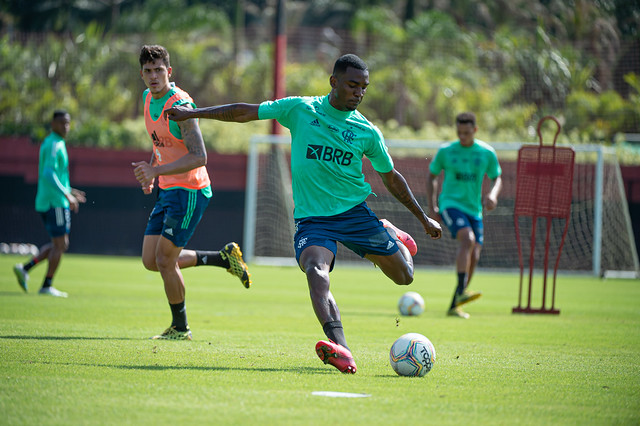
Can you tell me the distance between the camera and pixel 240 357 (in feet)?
23.1

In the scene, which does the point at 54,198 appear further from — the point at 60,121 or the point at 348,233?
the point at 348,233

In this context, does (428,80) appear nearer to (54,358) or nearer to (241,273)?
(241,273)

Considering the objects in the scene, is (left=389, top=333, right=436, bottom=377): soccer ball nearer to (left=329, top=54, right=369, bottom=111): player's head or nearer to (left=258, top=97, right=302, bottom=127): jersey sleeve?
(left=329, top=54, right=369, bottom=111): player's head

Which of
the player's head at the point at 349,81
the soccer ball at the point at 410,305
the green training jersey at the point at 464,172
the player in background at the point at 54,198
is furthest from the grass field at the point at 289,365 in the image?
the player's head at the point at 349,81

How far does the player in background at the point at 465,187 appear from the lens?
1184 centimetres

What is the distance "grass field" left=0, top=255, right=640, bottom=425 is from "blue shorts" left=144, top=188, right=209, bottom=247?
967 millimetres

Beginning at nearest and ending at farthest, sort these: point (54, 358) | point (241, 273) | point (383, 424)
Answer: point (383, 424)
point (54, 358)
point (241, 273)

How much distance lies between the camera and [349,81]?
6680 millimetres

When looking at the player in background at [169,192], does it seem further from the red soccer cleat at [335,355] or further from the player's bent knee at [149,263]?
the red soccer cleat at [335,355]

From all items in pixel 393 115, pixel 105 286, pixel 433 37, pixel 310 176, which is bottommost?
pixel 105 286

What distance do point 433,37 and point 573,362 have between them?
31943 mm

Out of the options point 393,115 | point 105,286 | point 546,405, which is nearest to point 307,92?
A: point 393,115

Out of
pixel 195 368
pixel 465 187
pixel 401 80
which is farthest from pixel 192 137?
pixel 401 80

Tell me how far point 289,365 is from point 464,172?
19.8 ft
